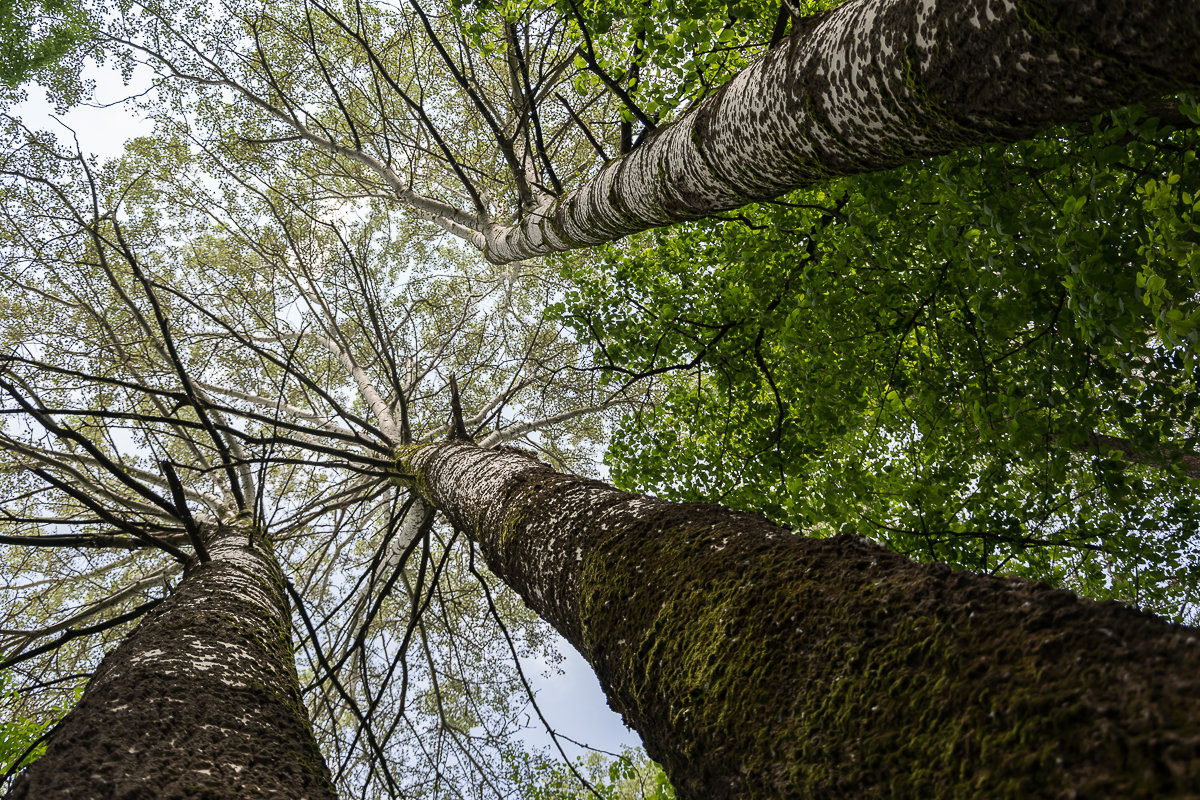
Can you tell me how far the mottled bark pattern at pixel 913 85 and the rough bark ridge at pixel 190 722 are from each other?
85.3 inches

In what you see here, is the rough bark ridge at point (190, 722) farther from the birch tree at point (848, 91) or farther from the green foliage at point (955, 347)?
the green foliage at point (955, 347)

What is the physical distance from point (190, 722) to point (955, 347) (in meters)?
4.59

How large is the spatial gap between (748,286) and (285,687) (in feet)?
12.1

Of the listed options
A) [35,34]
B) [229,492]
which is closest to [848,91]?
[229,492]

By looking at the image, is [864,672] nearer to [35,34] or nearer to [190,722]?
[190,722]

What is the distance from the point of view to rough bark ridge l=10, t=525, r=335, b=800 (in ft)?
3.70

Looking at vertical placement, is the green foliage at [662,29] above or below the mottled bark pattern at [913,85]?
above

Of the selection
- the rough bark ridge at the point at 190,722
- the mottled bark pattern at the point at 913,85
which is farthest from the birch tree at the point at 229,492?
the mottled bark pattern at the point at 913,85

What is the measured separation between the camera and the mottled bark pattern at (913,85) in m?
1.10

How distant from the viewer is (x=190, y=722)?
139 cm

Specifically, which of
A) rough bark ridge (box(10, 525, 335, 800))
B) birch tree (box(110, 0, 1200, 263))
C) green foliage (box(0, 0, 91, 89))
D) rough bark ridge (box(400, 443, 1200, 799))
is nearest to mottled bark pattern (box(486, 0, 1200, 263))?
birch tree (box(110, 0, 1200, 263))

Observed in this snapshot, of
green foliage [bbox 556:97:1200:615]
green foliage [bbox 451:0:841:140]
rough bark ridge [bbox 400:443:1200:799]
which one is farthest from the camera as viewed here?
green foliage [bbox 451:0:841:140]

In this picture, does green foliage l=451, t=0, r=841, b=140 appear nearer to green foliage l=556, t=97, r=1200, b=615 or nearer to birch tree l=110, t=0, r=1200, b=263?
birch tree l=110, t=0, r=1200, b=263

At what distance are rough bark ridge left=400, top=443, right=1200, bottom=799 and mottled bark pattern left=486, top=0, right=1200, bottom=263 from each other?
1.04 metres
